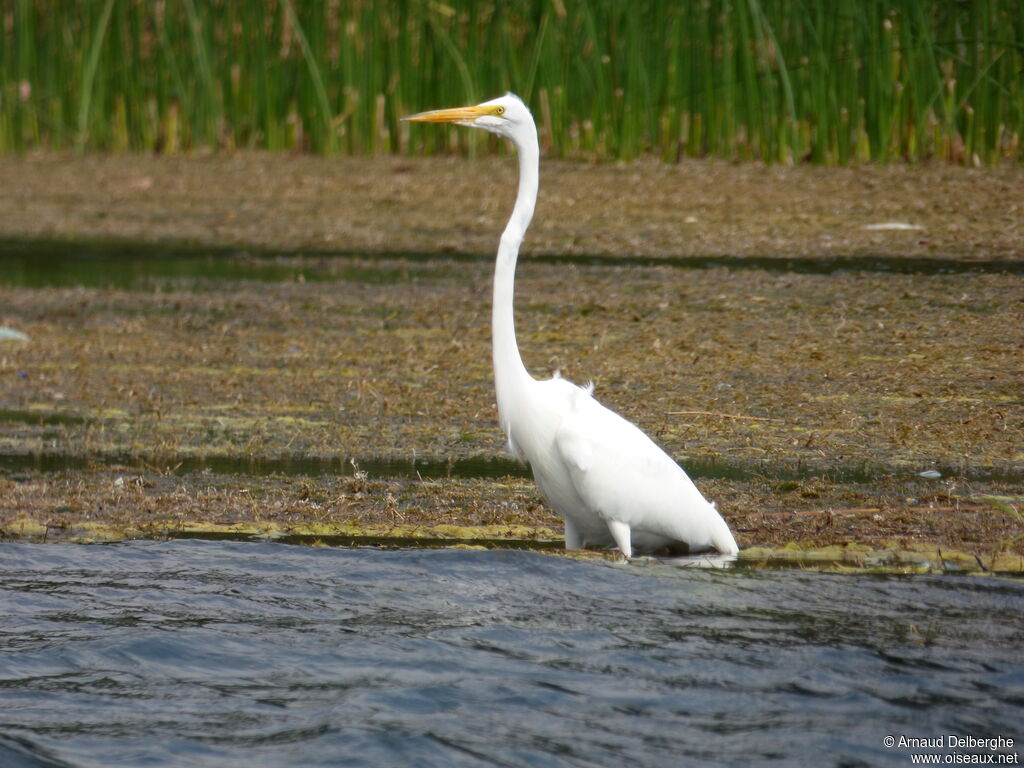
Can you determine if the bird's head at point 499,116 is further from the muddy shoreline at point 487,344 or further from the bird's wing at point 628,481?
the muddy shoreline at point 487,344

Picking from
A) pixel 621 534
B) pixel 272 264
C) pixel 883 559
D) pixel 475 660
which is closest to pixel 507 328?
pixel 621 534

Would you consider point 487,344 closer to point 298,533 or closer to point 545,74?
point 298,533

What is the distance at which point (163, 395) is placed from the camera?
7996 mm

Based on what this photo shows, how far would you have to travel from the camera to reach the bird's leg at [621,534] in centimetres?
534

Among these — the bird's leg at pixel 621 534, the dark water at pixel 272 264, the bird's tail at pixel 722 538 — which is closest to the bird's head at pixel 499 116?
the bird's leg at pixel 621 534

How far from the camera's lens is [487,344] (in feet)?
29.3

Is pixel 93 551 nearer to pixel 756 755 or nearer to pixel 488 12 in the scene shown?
pixel 756 755

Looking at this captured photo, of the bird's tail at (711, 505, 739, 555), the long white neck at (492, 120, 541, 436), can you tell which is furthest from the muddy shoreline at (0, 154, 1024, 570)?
the long white neck at (492, 120, 541, 436)

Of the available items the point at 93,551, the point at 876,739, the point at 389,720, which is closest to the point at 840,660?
the point at 876,739

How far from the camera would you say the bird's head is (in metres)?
5.88

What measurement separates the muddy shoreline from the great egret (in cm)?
30

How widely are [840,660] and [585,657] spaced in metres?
0.75

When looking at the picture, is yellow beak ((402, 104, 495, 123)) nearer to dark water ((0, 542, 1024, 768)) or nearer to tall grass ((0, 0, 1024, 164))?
dark water ((0, 542, 1024, 768))

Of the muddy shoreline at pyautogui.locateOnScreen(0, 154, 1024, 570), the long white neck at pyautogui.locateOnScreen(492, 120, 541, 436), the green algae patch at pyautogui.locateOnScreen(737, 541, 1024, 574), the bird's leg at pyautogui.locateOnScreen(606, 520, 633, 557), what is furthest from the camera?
the muddy shoreline at pyautogui.locateOnScreen(0, 154, 1024, 570)
